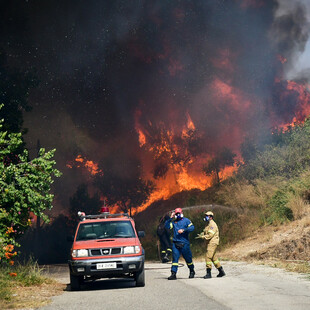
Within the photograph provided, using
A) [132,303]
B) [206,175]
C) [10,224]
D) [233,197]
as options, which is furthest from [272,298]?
[206,175]

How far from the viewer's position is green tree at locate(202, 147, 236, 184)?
52969 mm

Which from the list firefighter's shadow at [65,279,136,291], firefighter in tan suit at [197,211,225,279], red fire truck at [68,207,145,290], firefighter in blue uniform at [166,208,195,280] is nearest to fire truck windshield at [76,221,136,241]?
red fire truck at [68,207,145,290]

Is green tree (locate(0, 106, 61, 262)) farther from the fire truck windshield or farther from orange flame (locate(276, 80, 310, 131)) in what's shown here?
orange flame (locate(276, 80, 310, 131))

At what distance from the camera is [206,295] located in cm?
1082

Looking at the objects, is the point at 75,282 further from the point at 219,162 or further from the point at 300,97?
the point at 300,97

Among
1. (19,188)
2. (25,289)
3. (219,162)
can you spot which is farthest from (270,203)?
(219,162)

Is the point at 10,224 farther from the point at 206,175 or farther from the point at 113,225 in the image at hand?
the point at 206,175

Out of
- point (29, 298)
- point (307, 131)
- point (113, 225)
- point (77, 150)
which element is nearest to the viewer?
point (29, 298)

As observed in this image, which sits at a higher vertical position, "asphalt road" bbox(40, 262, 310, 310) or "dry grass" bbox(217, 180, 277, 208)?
"dry grass" bbox(217, 180, 277, 208)

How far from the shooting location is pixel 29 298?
1153 centimetres

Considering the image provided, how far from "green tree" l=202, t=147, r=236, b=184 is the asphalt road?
38.3 m

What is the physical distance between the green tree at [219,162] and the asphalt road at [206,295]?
38.3 m

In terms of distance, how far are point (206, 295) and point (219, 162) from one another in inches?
1723

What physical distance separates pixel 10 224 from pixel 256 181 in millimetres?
21193
